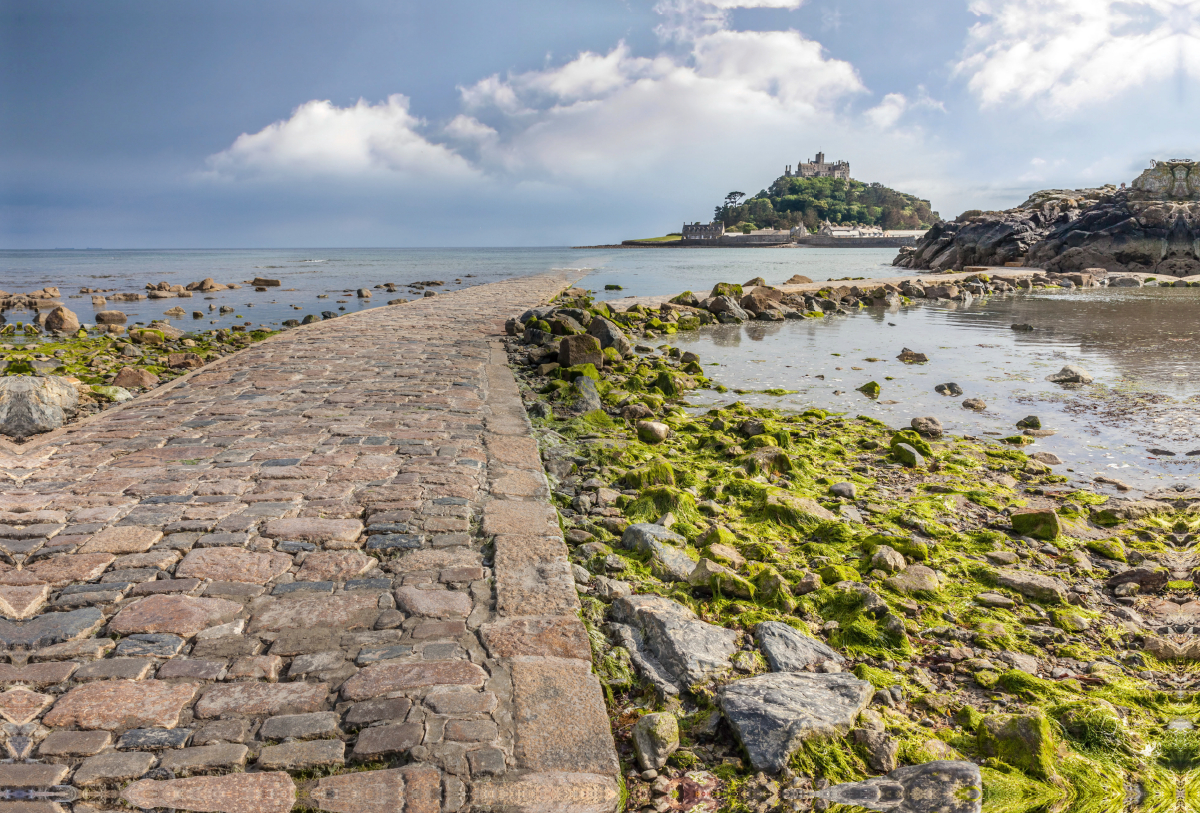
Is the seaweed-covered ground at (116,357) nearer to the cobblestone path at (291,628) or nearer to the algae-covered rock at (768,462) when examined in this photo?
the cobblestone path at (291,628)

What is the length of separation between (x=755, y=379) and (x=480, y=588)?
300 inches

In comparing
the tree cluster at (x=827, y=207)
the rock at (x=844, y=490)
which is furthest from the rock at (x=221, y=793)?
the tree cluster at (x=827, y=207)

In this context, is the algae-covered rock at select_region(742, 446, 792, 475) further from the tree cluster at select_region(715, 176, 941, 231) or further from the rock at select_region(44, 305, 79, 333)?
the tree cluster at select_region(715, 176, 941, 231)

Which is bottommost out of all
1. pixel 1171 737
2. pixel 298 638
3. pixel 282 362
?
pixel 1171 737

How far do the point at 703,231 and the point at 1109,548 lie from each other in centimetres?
13793

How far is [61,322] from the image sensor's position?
15867mm

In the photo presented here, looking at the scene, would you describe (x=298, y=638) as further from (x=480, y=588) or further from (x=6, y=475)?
(x=6, y=475)

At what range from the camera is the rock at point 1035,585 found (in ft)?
11.4

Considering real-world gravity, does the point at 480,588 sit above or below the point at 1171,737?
above

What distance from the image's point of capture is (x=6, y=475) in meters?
4.35

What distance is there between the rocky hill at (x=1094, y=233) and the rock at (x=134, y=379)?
45.9 meters

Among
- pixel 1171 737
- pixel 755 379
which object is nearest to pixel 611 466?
pixel 1171 737

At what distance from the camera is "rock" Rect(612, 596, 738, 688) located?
2643mm

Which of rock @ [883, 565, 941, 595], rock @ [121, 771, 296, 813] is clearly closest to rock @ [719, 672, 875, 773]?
rock @ [883, 565, 941, 595]
